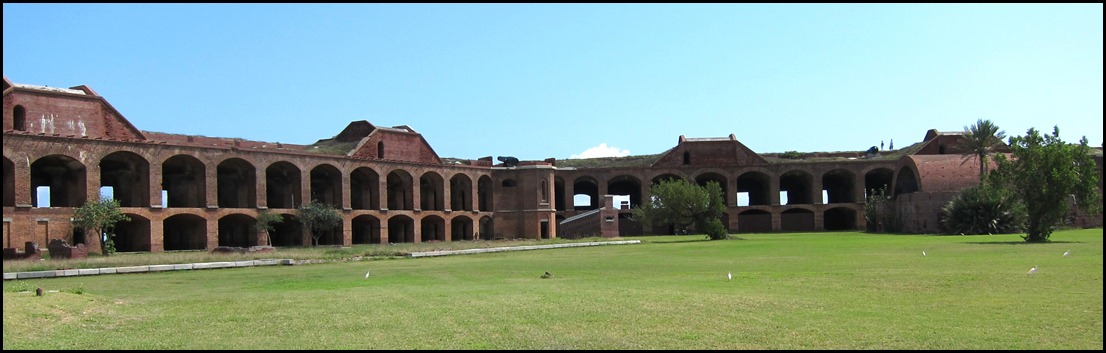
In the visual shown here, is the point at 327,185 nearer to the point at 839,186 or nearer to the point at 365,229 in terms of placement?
the point at 365,229

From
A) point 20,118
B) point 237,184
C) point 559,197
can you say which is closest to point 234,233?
point 237,184

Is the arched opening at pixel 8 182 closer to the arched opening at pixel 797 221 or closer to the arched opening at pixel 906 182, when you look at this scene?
the arched opening at pixel 906 182

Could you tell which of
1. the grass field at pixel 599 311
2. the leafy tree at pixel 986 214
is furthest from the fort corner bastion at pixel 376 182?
the grass field at pixel 599 311

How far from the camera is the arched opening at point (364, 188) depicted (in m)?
53.8

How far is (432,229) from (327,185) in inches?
329

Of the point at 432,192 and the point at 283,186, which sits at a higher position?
the point at 283,186

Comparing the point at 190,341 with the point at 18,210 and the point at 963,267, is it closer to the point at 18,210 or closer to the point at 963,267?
the point at 963,267

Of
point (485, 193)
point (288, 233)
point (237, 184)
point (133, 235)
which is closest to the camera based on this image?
point (133, 235)

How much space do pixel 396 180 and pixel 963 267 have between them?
4295 centimetres

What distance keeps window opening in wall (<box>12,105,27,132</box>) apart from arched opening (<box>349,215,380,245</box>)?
19134 millimetres

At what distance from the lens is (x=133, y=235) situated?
43.2m

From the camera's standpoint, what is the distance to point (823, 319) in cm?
1071

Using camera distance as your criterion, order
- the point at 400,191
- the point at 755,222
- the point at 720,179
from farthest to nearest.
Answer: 1. the point at 720,179
2. the point at 755,222
3. the point at 400,191

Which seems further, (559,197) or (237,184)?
(559,197)
